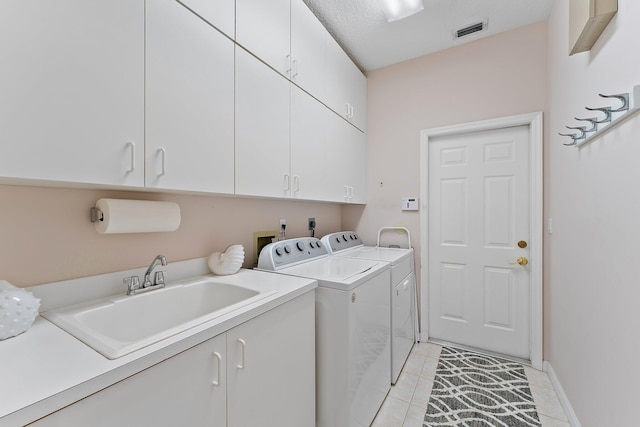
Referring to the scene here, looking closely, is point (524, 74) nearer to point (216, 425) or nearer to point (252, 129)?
point (252, 129)

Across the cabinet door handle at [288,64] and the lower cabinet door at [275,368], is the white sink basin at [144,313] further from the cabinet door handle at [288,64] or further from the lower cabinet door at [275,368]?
the cabinet door handle at [288,64]

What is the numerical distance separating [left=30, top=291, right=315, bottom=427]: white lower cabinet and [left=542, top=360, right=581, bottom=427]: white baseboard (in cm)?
150

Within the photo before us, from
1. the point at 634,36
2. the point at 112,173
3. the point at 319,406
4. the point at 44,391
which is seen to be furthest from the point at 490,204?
the point at 44,391

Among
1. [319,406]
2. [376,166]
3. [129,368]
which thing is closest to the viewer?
[129,368]

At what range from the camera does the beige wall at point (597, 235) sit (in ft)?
3.37

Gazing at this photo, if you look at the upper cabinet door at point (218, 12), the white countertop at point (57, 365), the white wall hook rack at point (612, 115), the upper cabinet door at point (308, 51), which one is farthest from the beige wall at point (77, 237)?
the white wall hook rack at point (612, 115)

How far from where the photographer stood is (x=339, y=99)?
7.55 ft

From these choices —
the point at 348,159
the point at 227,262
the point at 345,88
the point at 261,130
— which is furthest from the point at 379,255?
the point at 345,88

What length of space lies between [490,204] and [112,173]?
8.81ft

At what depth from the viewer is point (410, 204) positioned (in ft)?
8.82

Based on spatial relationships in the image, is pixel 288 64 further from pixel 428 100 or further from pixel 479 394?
pixel 479 394

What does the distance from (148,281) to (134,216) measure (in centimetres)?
32

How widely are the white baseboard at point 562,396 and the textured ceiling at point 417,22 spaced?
8.84 ft

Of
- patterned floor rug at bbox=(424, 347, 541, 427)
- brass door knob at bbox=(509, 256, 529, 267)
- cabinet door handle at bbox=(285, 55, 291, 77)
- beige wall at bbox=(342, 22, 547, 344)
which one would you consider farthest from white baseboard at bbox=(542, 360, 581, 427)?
cabinet door handle at bbox=(285, 55, 291, 77)
